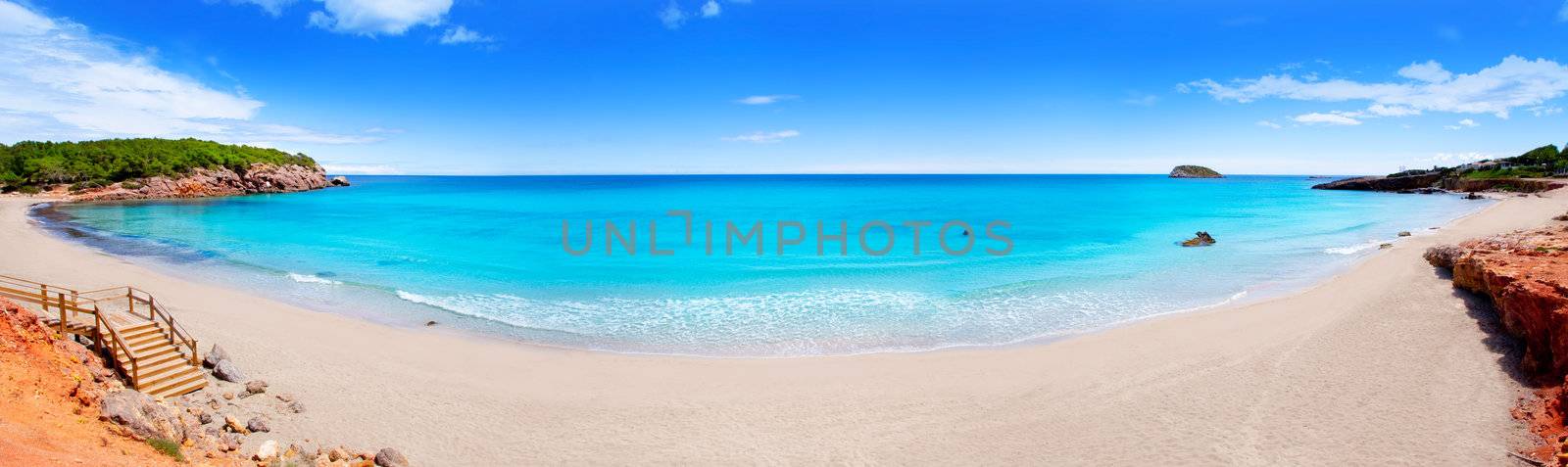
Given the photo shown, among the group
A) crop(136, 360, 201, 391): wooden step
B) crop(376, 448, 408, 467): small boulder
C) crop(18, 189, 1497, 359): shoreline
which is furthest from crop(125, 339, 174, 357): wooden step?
crop(376, 448, 408, 467): small boulder

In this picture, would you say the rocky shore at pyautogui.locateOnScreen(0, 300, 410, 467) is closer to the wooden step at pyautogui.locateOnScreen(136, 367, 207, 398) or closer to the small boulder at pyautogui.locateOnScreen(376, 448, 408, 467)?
the small boulder at pyautogui.locateOnScreen(376, 448, 408, 467)

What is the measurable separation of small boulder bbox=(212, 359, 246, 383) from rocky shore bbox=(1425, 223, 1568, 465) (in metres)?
23.9

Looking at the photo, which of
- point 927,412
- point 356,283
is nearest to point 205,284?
Result: point 356,283

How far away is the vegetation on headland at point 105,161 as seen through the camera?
7944 centimetres

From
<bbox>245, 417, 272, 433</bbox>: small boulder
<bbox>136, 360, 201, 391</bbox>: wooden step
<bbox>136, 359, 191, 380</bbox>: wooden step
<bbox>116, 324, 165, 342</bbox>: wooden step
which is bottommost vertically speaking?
<bbox>245, 417, 272, 433</bbox>: small boulder

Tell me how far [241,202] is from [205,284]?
66428mm

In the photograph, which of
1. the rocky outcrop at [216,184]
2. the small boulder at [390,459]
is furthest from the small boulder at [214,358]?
the rocky outcrop at [216,184]

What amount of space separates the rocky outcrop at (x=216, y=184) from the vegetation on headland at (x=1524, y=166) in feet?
564

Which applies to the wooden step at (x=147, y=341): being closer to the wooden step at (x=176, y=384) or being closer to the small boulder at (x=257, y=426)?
the wooden step at (x=176, y=384)

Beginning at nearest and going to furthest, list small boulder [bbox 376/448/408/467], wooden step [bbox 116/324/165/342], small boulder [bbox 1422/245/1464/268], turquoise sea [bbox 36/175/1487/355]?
small boulder [bbox 376/448/408/467] < wooden step [bbox 116/324/165/342] < turquoise sea [bbox 36/175/1487/355] < small boulder [bbox 1422/245/1464/268]

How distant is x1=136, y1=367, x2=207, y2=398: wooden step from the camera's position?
1259 cm

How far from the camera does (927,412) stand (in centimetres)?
1321

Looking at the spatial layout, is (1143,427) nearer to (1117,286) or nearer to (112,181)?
(1117,286)

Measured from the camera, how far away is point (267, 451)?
10.9 m
